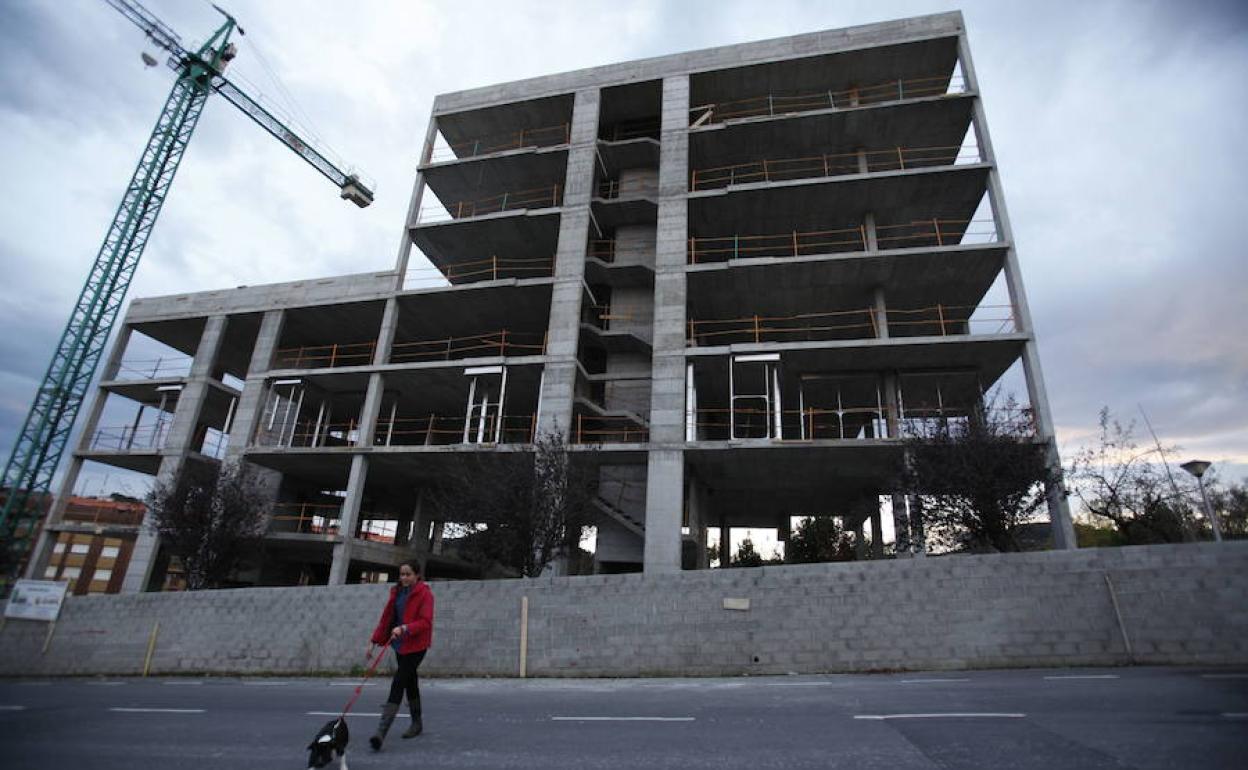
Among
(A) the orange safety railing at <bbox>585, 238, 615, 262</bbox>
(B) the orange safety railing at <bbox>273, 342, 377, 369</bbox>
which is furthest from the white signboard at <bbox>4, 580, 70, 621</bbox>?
(A) the orange safety railing at <bbox>585, 238, 615, 262</bbox>

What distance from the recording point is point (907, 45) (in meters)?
21.5

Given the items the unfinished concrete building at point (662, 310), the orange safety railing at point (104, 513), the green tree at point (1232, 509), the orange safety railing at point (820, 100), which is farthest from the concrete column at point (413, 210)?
the orange safety railing at point (104, 513)

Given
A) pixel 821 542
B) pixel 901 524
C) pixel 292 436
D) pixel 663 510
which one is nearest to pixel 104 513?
pixel 292 436

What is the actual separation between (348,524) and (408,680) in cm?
1637

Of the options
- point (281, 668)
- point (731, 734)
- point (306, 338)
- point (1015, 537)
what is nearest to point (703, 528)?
point (1015, 537)

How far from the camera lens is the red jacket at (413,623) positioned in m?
5.38

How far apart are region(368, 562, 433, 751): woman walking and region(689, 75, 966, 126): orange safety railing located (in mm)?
21528

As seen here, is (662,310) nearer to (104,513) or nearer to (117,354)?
(117,354)

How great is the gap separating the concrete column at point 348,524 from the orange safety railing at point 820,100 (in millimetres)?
17375

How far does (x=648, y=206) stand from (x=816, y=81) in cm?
788

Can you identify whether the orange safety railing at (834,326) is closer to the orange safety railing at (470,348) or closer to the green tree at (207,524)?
the orange safety railing at (470,348)

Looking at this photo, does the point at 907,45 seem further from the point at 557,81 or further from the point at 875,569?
the point at 875,569

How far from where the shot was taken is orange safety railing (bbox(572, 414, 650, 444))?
20.9 meters

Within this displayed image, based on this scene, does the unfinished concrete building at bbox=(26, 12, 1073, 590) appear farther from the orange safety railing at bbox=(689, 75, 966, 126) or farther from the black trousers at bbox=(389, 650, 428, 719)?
the black trousers at bbox=(389, 650, 428, 719)
